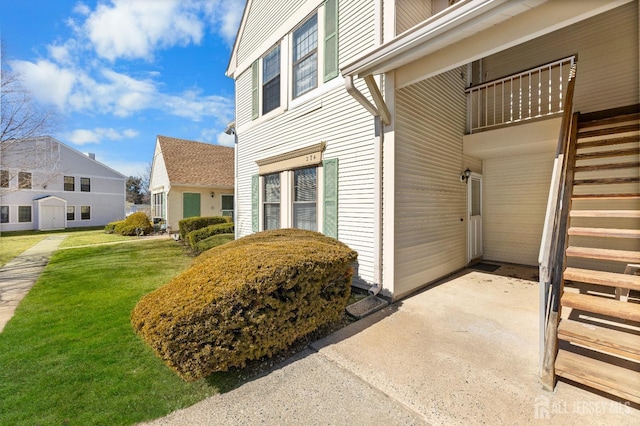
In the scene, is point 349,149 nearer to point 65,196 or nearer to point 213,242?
point 213,242

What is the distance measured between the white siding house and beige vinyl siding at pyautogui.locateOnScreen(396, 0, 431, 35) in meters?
0.04

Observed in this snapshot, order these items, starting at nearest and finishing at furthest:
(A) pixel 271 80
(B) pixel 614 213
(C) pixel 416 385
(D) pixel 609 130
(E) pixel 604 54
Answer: (C) pixel 416 385, (B) pixel 614 213, (D) pixel 609 130, (E) pixel 604 54, (A) pixel 271 80

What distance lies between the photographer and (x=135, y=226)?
15242mm

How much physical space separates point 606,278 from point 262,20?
8791 millimetres

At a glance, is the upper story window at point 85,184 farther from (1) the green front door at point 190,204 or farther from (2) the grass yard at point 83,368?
(2) the grass yard at point 83,368

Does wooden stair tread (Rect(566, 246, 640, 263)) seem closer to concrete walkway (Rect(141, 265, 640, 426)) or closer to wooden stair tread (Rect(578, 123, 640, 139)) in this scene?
concrete walkway (Rect(141, 265, 640, 426))

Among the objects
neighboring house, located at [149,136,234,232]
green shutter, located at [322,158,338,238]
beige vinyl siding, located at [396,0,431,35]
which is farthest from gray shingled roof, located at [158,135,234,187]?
beige vinyl siding, located at [396,0,431,35]

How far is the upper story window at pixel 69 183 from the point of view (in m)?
20.4

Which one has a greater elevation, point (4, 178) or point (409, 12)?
point (409, 12)

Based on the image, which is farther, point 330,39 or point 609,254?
point 330,39

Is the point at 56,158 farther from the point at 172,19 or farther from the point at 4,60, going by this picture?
the point at 172,19

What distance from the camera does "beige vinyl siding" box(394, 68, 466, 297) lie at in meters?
4.66

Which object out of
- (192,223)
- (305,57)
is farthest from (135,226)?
(305,57)

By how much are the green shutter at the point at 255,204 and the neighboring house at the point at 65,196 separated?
1713 cm
